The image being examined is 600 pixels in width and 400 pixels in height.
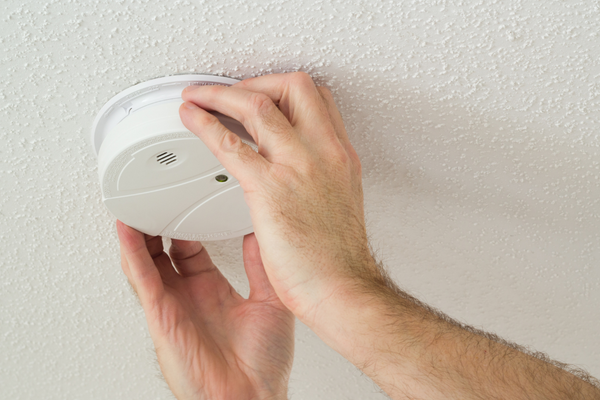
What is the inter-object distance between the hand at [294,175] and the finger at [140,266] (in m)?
0.25

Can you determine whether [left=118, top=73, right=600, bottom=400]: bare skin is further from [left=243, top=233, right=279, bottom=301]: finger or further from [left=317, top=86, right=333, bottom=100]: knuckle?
[left=243, top=233, right=279, bottom=301]: finger

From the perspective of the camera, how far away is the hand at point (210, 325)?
756 millimetres

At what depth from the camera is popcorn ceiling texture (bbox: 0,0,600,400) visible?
0.45m

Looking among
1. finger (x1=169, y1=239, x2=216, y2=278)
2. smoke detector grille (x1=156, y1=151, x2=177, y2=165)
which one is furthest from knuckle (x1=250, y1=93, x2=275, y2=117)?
finger (x1=169, y1=239, x2=216, y2=278)

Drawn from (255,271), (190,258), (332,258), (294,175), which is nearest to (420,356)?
(332,258)

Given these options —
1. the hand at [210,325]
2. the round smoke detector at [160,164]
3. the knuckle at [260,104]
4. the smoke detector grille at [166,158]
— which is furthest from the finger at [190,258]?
the knuckle at [260,104]

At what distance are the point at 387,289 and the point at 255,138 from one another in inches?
10.2

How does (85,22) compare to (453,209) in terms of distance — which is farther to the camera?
(453,209)

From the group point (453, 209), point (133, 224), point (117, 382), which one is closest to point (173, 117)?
point (133, 224)

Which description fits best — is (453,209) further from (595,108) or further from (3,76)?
(3,76)

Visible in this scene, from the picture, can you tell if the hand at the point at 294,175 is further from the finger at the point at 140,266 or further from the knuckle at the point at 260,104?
the finger at the point at 140,266

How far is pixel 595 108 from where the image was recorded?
1.81 feet

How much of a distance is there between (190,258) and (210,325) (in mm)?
143

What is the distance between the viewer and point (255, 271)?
31.4 inches
